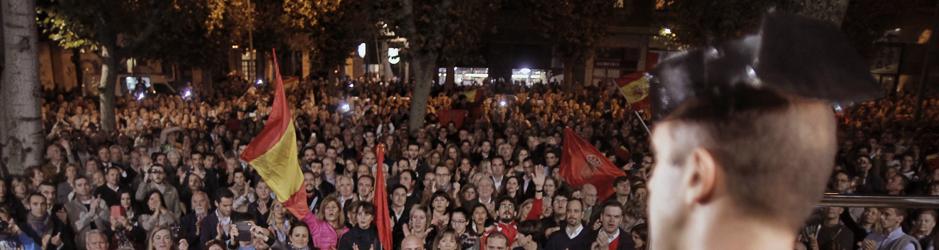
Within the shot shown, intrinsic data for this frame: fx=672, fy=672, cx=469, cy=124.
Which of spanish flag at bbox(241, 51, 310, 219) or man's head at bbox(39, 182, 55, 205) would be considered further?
man's head at bbox(39, 182, 55, 205)

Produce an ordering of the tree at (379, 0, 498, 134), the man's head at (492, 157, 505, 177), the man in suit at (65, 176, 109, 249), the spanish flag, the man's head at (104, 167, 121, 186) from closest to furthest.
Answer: the spanish flag < the man in suit at (65, 176, 109, 249) < the man's head at (104, 167, 121, 186) < the man's head at (492, 157, 505, 177) < the tree at (379, 0, 498, 134)

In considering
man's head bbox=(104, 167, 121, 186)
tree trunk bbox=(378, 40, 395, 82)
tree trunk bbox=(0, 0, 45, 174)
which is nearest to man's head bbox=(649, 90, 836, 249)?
man's head bbox=(104, 167, 121, 186)

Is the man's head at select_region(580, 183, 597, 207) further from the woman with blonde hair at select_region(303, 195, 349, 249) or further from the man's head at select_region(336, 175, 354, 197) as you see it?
the woman with blonde hair at select_region(303, 195, 349, 249)

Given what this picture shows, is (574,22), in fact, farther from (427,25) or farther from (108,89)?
(108,89)

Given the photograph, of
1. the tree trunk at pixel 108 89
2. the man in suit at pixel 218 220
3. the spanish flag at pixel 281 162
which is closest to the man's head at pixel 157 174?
the man in suit at pixel 218 220

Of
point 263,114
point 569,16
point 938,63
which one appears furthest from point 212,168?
point 938,63

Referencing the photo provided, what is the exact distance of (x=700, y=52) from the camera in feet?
3.23

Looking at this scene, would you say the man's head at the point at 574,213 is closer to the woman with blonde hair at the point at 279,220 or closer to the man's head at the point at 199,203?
the woman with blonde hair at the point at 279,220

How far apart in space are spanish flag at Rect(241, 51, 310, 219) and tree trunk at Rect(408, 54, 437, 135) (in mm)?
6138

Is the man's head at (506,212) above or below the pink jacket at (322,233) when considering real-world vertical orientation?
above

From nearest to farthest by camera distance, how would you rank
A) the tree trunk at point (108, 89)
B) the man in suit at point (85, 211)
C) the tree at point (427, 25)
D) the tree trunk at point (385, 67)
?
the man in suit at point (85, 211), the tree at point (427, 25), the tree trunk at point (108, 89), the tree trunk at point (385, 67)

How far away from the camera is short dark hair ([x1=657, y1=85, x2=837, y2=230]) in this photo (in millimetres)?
935

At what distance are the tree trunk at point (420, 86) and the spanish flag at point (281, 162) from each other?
614 cm

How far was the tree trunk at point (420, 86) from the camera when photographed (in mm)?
12716
